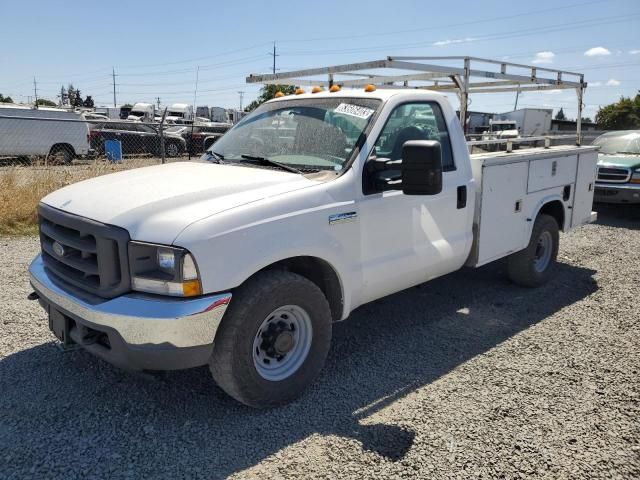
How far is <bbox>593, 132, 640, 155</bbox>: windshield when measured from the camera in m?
10.9

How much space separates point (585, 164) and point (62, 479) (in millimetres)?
5898

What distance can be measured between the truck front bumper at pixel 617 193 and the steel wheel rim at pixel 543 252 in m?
4.77

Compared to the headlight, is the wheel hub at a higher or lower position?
lower

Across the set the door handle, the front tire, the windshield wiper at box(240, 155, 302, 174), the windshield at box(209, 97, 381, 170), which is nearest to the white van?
the windshield at box(209, 97, 381, 170)

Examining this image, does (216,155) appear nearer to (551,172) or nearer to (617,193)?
(551,172)

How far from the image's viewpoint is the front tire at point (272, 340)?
296cm

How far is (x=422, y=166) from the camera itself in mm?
3174

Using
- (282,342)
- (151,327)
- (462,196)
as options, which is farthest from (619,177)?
(151,327)

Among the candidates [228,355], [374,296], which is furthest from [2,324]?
[374,296]

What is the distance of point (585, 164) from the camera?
6.12 m

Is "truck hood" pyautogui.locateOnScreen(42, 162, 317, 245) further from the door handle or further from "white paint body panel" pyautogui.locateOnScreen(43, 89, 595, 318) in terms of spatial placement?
the door handle

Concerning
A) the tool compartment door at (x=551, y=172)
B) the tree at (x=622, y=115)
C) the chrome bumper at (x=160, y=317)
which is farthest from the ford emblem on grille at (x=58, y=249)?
the tree at (x=622, y=115)

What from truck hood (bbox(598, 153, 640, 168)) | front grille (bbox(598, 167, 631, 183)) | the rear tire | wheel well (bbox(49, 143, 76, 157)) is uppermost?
truck hood (bbox(598, 153, 640, 168))

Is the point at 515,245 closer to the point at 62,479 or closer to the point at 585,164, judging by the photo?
the point at 585,164
